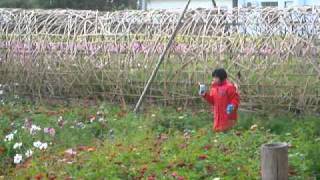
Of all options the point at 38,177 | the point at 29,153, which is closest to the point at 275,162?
the point at 38,177

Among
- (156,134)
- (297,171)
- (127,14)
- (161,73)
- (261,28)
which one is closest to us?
(297,171)

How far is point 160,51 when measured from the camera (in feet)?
34.6

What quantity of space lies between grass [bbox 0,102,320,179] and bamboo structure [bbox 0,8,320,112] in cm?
44

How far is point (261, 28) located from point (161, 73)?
5.37 feet

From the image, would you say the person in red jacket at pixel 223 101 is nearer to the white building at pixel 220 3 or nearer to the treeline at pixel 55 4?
the white building at pixel 220 3

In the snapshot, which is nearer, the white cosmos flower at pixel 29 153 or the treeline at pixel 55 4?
the white cosmos flower at pixel 29 153

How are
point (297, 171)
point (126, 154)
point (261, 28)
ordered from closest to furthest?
point (297, 171), point (126, 154), point (261, 28)

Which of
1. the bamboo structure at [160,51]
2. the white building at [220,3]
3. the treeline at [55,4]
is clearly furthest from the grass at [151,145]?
the treeline at [55,4]

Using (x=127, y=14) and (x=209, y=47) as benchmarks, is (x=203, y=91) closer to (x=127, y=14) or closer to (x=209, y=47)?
(x=209, y=47)

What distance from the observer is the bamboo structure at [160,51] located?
9508 millimetres

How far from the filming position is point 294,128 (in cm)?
833

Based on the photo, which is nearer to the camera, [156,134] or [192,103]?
[156,134]

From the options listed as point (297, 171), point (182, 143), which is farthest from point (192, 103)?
point (297, 171)

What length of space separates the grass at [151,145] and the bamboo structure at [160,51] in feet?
1.44
